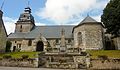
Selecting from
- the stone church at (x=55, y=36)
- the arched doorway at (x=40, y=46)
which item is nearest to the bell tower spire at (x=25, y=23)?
the stone church at (x=55, y=36)

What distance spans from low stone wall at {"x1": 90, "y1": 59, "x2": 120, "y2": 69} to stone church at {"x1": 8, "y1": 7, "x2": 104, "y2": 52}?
10.3 meters

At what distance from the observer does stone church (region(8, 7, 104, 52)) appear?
39.7m

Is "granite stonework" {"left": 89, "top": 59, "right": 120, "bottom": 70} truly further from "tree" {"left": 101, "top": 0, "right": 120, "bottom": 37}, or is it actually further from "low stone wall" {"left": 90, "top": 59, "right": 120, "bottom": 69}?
"tree" {"left": 101, "top": 0, "right": 120, "bottom": 37}

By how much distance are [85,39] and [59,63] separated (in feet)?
64.6

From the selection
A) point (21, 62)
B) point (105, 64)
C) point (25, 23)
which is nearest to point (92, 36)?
point (105, 64)

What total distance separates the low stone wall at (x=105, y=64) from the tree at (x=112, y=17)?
55.5 ft

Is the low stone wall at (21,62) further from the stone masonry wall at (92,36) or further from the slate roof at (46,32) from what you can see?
the slate roof at (46,32)

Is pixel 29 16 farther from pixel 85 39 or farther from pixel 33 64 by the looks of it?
pixel 33 64

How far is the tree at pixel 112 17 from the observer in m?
35.0

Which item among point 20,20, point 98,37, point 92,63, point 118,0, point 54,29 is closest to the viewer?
point 92,63

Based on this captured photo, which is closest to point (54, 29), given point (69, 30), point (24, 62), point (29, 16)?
point (69, 30)

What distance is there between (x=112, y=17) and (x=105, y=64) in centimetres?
1797

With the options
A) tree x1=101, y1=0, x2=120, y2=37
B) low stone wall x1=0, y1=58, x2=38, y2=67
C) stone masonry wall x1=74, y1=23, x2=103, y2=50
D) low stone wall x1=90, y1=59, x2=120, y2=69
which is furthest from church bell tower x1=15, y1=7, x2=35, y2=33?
low stone wall x1=90, y1=59, x2=120, y2=69

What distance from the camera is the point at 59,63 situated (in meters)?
21.5
